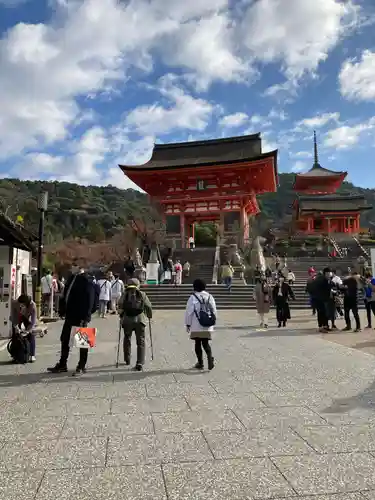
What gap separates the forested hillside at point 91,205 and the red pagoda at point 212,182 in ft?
66.5

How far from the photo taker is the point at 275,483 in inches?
105

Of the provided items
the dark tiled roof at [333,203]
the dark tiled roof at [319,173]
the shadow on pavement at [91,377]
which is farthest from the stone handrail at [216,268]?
the dark tiled roof at [319,173]

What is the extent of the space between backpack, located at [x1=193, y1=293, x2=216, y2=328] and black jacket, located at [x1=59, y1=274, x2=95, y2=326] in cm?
170

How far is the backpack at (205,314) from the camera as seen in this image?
5992 mm

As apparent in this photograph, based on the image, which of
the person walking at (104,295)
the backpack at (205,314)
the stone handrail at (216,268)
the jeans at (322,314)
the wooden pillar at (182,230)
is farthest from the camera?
the wooden pillar at (182,230)

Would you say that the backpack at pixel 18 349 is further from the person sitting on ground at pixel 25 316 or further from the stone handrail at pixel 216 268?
the stone handrail at pixel 216 268

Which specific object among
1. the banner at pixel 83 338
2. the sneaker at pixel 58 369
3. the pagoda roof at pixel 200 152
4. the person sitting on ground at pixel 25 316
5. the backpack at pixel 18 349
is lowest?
the sneaker at pixel 58 369

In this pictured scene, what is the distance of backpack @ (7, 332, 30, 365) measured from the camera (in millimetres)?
6836

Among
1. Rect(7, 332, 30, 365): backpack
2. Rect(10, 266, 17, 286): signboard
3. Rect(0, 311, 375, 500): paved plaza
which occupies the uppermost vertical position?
Rect(10, 266, 17, 286): signboard

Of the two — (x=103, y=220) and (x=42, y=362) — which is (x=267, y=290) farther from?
(x=103, y=220)

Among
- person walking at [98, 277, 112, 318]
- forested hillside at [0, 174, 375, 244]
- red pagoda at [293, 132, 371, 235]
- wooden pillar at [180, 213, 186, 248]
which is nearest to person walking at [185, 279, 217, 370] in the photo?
person walking at [98, 277, 112, 318]

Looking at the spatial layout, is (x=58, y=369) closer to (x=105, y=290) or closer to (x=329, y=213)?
(x=105, y=290)

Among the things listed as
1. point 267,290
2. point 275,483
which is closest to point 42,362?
point 275,483

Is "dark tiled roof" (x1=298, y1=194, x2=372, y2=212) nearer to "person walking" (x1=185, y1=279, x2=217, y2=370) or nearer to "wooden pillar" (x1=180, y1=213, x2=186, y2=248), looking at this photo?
"wooden pillar" (x1=180, y1=213, x2=186, y2=248)
